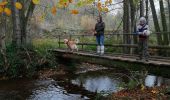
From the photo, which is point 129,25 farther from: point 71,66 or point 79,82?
point 79,82

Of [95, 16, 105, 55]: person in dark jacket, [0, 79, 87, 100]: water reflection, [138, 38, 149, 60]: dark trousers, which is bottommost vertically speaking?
→ [0, 79, 87, 100]: water reflection

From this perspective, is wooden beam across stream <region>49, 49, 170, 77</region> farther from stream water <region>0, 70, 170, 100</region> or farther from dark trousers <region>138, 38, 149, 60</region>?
stream water <region>0, 70, 170, 100</region>

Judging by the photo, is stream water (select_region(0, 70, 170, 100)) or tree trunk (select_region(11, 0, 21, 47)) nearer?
stream water (select_region(0, 70, 170, 100))

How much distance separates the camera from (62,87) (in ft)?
53.7

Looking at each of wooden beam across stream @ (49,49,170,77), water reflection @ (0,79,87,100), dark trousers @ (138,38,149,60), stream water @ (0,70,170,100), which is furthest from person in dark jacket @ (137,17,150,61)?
water reflection @ (0,79,87,100)

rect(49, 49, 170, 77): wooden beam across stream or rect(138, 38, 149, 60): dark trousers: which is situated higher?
rect(138, 38, 149, 60): dark trousers

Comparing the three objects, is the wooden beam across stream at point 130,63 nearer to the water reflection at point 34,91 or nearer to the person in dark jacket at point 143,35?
the person in dark jacket at point 143,35

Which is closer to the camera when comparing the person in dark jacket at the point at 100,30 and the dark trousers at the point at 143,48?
the dark trousers at the point at 143,48

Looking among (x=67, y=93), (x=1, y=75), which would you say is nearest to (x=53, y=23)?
(x=1, y=75)

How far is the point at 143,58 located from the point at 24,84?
7.22m

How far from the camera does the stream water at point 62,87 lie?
1411 centimetres

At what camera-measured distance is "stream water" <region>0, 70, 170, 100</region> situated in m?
14.1

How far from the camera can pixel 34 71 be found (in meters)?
20.1

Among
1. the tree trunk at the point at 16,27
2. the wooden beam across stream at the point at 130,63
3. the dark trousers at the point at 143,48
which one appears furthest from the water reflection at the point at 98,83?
the tree trunk at the point at 16,27
